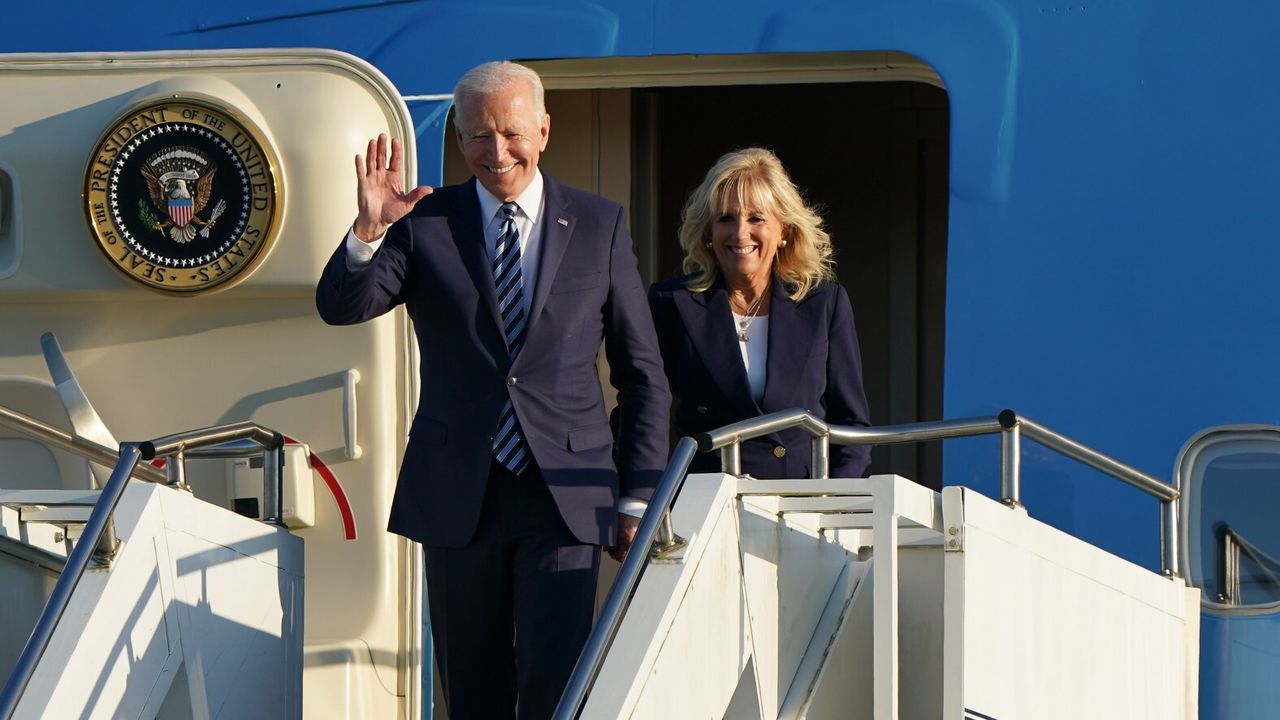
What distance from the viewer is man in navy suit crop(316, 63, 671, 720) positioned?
389cm

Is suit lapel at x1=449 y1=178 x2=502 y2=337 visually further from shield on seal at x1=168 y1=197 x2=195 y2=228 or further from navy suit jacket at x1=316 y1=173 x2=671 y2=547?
shield on seal at x1=168 y1=197 x2=195 y2=228

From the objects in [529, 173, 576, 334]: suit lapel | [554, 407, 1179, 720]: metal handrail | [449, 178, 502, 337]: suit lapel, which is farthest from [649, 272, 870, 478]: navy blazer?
[449, 178, 502, 337]: suit lapel

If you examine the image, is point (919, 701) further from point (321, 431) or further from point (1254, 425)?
point (321, 431)

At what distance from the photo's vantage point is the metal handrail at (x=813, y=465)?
318cm

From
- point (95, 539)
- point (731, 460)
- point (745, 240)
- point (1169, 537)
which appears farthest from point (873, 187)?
point (95, 539)

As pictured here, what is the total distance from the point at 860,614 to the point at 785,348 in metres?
0.72

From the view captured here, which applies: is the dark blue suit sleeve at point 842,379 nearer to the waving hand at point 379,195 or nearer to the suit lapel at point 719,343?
the suit lapel at point 719,343

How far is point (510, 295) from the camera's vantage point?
4008 millimetres

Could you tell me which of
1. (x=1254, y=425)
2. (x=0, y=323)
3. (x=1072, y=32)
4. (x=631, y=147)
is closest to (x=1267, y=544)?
(x=1254, y=425)

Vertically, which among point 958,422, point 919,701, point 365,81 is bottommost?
point 919,701

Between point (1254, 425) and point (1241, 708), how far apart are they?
79 centimetres

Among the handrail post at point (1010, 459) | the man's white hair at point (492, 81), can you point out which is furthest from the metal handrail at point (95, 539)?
the handrail post at point (1010, 459)

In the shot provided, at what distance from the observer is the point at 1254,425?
5.14m

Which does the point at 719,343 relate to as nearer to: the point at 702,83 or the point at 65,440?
the point at 702,83
